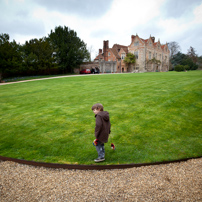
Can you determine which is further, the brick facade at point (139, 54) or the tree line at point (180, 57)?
the tree line at point (180, 57)

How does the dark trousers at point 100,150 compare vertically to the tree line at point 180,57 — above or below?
below

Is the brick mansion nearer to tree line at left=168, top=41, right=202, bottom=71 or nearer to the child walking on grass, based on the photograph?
tree line at left=168, top=41, right=202, bottom=71

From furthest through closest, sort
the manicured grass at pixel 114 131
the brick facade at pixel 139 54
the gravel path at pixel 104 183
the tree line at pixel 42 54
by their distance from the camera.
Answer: the brick facade at pixel 139 54 → the tree line at pixel 42 54 → the manicured grass at pixel 114 131 → the gravel path at pixel 104 183

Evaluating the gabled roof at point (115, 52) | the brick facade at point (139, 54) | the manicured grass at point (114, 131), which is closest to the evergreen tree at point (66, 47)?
the brick facade at point (139, 54)

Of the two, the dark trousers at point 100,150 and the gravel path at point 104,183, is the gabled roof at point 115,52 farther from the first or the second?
the gravel path at point 104,183

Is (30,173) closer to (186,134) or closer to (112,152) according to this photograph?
(112,152)

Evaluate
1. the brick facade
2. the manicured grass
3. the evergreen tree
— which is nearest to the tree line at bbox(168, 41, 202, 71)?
the brick facade

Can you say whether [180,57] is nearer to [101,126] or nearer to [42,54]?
[42,54]

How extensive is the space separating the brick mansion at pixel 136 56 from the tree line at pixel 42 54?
7.79 m

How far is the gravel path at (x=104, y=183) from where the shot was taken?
9.39 feet

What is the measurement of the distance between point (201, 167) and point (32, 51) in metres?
35.3

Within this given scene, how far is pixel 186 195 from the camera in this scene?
9.24 ft

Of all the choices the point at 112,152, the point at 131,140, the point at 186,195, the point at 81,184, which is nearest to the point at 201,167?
the point at 186,195

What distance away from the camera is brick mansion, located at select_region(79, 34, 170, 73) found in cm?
4697
